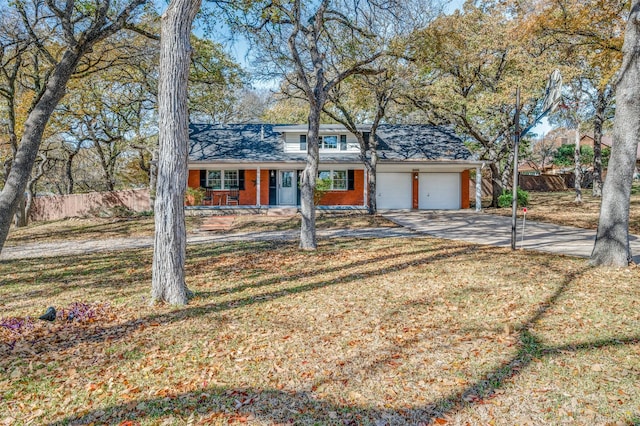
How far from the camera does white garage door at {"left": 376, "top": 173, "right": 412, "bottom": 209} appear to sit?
18.9 metres

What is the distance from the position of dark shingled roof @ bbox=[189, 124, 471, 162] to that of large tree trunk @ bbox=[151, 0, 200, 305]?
40.7 feet

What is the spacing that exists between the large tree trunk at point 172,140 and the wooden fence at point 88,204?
49.9 ft

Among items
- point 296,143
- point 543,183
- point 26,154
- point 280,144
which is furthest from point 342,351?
point 543,183

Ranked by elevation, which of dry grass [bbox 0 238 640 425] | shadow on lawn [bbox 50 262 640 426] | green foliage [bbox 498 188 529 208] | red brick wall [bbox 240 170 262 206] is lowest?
shadow on lawn [bbox 50 262 640 426]

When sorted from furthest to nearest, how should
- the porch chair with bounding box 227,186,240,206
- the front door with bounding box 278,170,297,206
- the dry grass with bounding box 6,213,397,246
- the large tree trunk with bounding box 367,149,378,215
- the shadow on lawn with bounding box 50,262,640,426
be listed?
the front door with bounding box 278,170,297,206, the porch chair with bounding box 227,186,240,206, the large tree trunk with bounding box 367,149,378,215, the dry grass with bounding box 6,213,397,246, the shadow on lawn with bounding box 50,262,640,426

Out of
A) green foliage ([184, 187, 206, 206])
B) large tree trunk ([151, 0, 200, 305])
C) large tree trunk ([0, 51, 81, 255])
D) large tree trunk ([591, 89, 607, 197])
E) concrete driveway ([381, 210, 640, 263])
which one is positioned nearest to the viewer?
large tree trunk ([151, 0, 200, 305])

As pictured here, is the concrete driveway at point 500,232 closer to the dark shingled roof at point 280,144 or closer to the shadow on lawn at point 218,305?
the shadow on lawn at point 218,305

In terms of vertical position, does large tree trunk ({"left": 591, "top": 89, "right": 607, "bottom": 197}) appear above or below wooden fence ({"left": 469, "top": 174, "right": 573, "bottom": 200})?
above

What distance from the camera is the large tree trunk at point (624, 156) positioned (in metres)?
6.16

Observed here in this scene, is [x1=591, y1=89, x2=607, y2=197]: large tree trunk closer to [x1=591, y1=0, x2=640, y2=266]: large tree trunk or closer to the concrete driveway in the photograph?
the concrete driveway

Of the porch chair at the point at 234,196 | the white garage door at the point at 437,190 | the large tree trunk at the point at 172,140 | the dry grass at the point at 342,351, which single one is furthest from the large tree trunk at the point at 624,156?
the porch chair at the point at 234,196

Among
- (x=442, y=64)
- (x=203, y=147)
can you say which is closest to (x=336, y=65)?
(x=442, y=64)

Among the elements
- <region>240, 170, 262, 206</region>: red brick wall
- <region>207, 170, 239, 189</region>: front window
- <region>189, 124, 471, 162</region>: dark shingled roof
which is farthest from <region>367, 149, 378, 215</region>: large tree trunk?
<region>207, 170, 239, 189</region>: front window

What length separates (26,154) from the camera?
5.92 meters
